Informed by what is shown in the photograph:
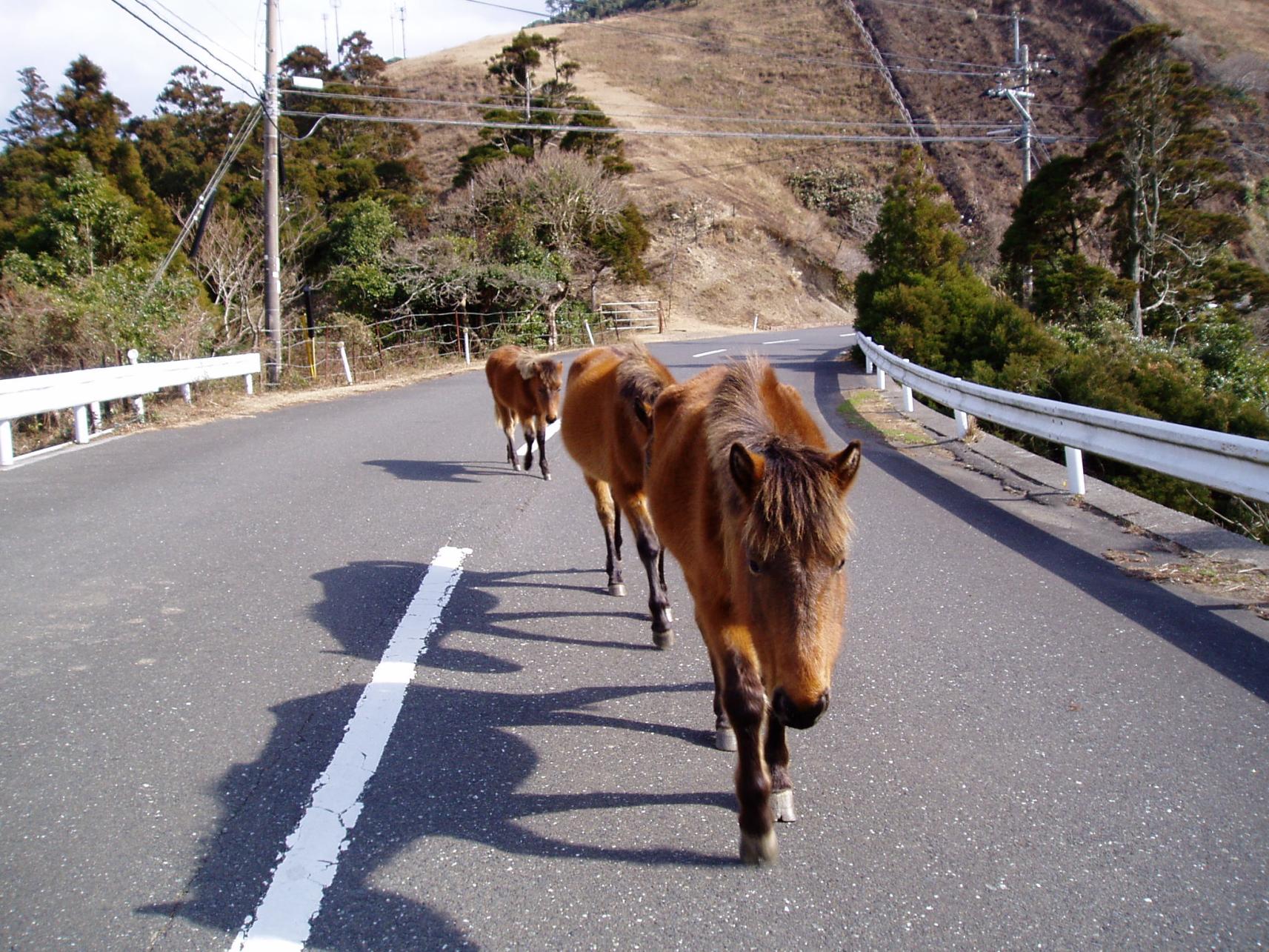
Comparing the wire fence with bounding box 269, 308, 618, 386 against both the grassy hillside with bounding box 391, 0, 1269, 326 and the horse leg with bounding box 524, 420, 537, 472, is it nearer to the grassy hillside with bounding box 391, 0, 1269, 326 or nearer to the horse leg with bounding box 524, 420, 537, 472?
the horse leg with bounding box 524, 420, 537, 472

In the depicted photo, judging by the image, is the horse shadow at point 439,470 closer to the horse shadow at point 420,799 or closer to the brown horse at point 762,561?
the horse shadow at point 420,799

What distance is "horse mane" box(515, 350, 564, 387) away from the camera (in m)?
9.48

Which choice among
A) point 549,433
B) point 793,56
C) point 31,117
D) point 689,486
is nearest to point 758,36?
point 793,56

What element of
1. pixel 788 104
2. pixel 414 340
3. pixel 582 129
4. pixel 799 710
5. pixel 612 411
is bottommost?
pixel 414 340

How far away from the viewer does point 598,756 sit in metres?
3.45

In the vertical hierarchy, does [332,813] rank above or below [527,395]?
below

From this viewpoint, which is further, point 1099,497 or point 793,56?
point 793,56

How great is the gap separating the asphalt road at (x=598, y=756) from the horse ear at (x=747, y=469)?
3.87 feet

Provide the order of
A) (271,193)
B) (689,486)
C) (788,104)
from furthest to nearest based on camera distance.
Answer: (788,104), (271,193), (689,486)

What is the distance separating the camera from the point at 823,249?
60.3 meters

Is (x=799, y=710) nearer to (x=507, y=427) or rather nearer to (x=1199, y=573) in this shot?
(x=1199, y=573)

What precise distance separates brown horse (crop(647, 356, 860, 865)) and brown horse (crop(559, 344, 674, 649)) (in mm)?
1138

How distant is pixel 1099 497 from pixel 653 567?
4671 mm

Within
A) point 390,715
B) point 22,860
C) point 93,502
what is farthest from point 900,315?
point 22,860
